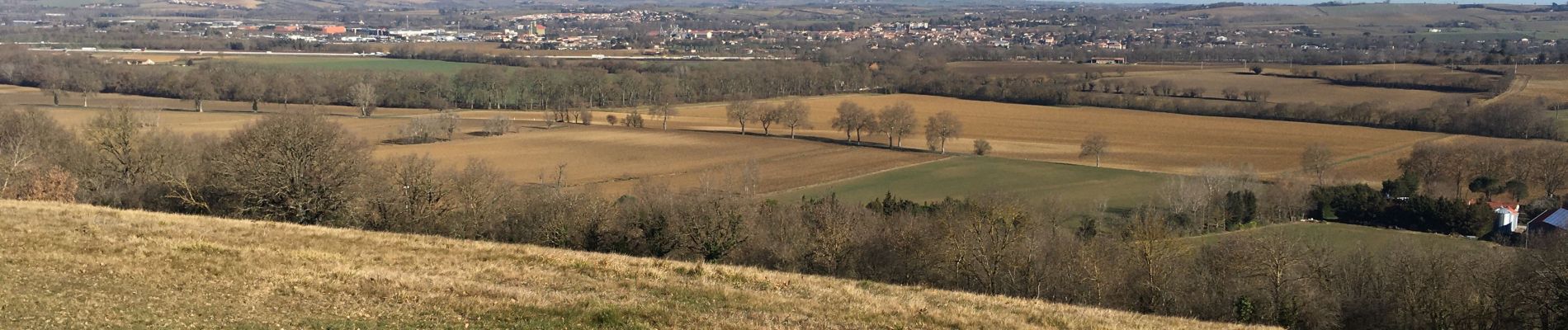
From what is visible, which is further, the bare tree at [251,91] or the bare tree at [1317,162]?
the bare tree at [251,91]

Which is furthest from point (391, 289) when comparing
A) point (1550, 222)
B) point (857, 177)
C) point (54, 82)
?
point (54, 82)

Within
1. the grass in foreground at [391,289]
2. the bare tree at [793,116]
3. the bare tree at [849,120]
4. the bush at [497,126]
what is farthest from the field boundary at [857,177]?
the grass in foreground at [391,289]

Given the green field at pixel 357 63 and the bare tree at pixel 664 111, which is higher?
the green field at pixel 357 63

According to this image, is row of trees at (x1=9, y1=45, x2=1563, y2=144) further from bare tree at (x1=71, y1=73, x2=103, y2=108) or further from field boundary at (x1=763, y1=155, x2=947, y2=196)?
field boundary at (x1=763, y1=155, x2=947, y2=196)

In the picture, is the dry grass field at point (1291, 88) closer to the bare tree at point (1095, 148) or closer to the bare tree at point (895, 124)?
the bare tree at point (1095, 148)

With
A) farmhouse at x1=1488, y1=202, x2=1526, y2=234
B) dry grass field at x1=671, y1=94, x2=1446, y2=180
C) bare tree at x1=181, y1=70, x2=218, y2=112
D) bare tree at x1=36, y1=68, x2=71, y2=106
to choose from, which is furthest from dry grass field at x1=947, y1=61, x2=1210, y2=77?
bare tree at x1=36, y1=68, x2=71, y2=106

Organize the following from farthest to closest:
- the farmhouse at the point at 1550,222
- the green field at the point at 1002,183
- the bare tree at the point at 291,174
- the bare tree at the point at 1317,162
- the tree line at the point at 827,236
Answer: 1. the bare tree at the point at 1317,162
2. the green field at the point at 1002,183
3. the farmhouse at the point at 1550,222
4. the bare tree at the point at 291,174
5. the tree line at the point at 827,236
